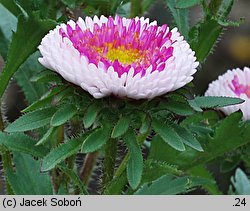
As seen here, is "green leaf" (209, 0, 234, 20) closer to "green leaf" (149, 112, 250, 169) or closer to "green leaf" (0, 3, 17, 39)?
"green leaf" (149, 112, 250, 169)

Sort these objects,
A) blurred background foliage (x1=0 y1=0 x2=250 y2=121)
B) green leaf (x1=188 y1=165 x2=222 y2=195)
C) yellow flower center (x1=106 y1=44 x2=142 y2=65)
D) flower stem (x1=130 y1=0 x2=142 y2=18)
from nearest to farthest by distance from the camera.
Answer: yellow flower center (x1=106 y1=44 x2=142 y2=65) → flower stem (x1=130 y1=0 x2=142 y2=18) → green leaf (x1=188 y1=165 x2=222 y2=195) → blurred background foliage (x1=0 y1=0 x2=250 y2=121)

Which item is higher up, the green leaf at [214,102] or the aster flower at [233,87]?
the green leaf at [214,102]

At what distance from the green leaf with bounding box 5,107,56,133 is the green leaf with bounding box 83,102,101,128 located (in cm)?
9

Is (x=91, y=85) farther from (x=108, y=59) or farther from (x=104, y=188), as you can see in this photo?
(x=104, y=188)

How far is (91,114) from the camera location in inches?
46.0

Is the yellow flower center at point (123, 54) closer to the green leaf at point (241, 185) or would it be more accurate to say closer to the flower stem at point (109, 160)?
the flower stem at point (109, 160)

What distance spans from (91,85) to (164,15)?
2647mm

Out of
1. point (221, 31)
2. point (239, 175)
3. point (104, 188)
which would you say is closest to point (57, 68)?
point (104, 188)

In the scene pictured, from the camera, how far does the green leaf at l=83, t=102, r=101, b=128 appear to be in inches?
45.3

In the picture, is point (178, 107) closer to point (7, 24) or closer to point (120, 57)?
point (120, 57)

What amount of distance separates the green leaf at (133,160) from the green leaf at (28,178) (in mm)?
349

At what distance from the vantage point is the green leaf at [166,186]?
1.45 m

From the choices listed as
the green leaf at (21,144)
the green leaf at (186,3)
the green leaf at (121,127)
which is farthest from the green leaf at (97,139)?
the green leaf at (186,3)

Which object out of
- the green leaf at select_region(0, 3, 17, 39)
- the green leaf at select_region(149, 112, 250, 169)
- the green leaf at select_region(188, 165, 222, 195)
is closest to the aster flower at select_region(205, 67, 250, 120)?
the green leaf at select_region(149, 112, 250, 169)
